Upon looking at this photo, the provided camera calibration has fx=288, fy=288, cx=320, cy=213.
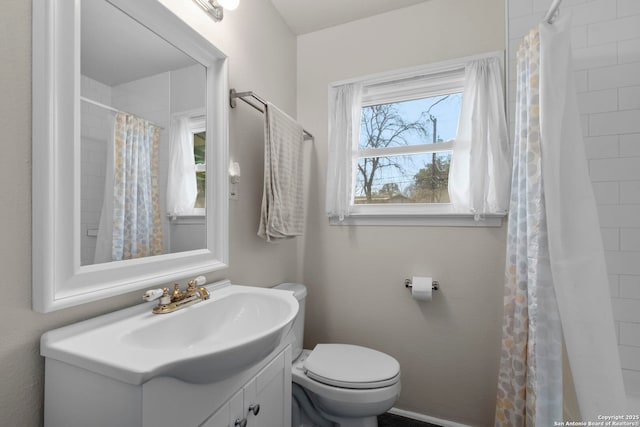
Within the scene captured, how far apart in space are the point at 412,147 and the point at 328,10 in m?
1.01

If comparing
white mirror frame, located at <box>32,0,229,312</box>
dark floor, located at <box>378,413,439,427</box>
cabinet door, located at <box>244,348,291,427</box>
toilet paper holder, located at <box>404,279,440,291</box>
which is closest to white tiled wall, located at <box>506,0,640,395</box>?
toilet paper holder, located at <box>404,279,440,291</box>

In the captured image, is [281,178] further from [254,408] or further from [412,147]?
[254,408]

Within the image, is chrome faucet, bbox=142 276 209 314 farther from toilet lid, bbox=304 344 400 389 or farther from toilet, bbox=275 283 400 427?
toilet lid, bbox=304 344 400 389

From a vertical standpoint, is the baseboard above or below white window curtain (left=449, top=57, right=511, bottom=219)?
below

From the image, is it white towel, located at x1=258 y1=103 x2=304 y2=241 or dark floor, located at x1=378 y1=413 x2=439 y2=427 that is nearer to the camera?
white towel, located at x1=258 y1=103 x2=304 y2=241

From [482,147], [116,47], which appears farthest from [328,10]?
[116,47]

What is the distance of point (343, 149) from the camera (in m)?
1.87

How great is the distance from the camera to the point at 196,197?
48.0 inches

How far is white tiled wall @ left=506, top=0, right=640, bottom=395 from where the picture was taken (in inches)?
53.5

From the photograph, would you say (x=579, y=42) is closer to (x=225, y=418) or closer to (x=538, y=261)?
(x=538, y=261)

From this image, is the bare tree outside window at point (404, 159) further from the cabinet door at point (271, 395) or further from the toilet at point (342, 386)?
the cabinet door at point (271, 395)

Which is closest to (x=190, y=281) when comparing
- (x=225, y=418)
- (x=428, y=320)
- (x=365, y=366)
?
(x=225, y=418)

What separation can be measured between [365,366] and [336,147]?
128 cm

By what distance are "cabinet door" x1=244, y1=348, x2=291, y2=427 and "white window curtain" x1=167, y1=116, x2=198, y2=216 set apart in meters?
0.68
